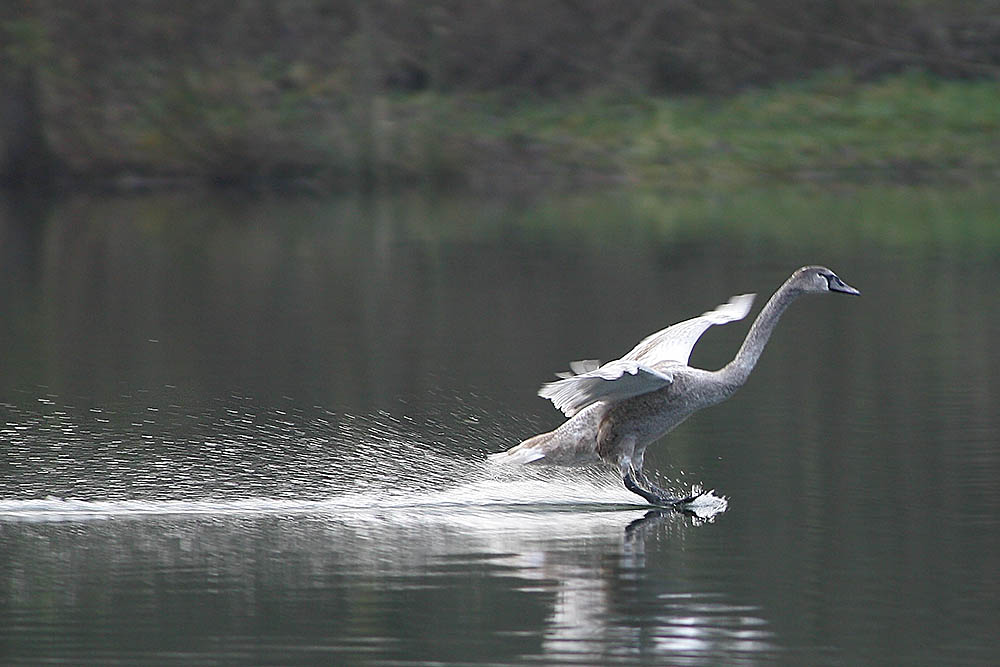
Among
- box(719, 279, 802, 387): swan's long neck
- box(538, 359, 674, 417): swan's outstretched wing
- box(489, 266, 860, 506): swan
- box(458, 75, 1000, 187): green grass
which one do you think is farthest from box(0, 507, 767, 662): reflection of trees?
box(458, 75, 1000, 187): green grass

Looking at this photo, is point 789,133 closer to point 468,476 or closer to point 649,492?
point 468,476

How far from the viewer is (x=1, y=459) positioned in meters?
12.4

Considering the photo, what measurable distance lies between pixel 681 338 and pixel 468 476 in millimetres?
1509

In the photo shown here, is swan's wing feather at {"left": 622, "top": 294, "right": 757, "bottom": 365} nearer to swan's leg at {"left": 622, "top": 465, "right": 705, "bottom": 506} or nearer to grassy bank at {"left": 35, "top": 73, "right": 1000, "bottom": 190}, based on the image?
swan's leg at {"left": 622, "top": 465, "right": 705, "bottom": 506}

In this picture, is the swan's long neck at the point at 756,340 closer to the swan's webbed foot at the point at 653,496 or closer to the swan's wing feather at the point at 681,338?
the swan's wing feather at the point at 681,338

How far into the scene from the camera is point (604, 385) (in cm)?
1094

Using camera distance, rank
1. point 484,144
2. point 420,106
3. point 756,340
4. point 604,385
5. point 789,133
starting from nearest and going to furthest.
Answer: point 604,385
point 756,340
point 789,133
point 484,144
point 420,106

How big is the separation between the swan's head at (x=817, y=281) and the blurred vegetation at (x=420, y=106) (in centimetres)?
2762

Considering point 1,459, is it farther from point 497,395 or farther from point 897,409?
point 897,409

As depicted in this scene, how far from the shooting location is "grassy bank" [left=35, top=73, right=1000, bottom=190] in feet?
131

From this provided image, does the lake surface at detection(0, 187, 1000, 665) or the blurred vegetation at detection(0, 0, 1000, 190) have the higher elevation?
the blurred vegetation at detection(0, 0, 1000, 190)

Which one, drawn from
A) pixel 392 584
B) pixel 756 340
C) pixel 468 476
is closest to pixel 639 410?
pixel 756 340

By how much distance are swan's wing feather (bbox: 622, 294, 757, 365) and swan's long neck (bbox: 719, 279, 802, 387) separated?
0.32 meters

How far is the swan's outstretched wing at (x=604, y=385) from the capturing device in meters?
10.5
